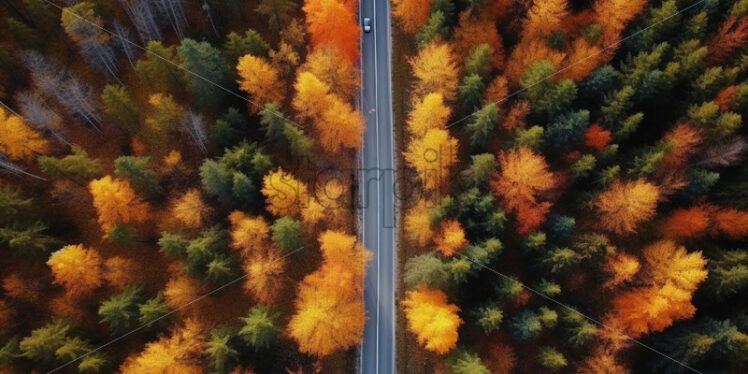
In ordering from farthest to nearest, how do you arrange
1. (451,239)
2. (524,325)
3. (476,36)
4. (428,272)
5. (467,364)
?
(476,36)
(451,239)
(428,272)
(524,325)
(467,364)

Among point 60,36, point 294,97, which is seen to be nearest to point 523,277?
point 294,97

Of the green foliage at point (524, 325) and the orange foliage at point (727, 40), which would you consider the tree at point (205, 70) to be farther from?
the orange foliage at point (727, 40)

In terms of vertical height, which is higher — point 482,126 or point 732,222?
point 482,126

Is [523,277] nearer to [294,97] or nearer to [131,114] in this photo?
[294,97]

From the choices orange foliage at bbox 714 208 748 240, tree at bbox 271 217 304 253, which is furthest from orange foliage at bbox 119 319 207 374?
orange foliage at bbox 714 208 748 240

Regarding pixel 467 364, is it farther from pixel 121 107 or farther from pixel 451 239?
pixel 121 107

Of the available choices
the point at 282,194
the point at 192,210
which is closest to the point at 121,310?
the point at 192,210
